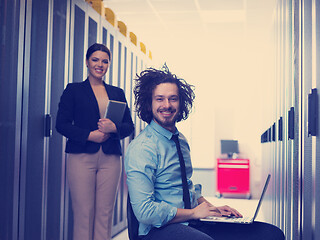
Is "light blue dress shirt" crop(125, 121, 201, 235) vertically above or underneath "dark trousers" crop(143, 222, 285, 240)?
above

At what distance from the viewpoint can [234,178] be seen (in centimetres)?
758

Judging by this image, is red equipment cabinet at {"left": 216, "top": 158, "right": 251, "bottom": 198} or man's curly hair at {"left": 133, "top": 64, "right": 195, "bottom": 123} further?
red equipment cabinet at {"left": 216, "top": 158, "right": 251, "bottom": 198}

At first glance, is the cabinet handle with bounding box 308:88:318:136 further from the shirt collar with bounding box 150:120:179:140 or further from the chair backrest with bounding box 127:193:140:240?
the chair backrest with bounding box 127:193:140:240

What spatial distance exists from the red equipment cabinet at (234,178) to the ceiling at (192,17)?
2583 mm

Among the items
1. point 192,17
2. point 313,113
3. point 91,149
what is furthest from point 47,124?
point 192,17

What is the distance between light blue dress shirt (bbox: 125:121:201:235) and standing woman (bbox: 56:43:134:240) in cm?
101

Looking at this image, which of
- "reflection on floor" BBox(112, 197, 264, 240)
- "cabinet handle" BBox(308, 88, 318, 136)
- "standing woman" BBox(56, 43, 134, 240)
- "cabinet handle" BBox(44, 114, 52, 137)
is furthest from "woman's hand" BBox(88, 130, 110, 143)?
"reflection on floor" BBox(112, 197, 264, 240)

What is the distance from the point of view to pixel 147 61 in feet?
17.2

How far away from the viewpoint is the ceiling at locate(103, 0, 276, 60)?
4867 mm

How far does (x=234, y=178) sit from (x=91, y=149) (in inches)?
216

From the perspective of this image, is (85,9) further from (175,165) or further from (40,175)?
(175,165)

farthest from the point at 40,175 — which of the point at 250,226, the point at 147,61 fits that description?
the point at 147,61

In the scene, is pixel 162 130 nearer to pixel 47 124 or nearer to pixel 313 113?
pixel 313 113

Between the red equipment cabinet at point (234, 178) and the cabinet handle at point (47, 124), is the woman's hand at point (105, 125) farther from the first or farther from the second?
the red equipment cabinet at point (234, 178)
